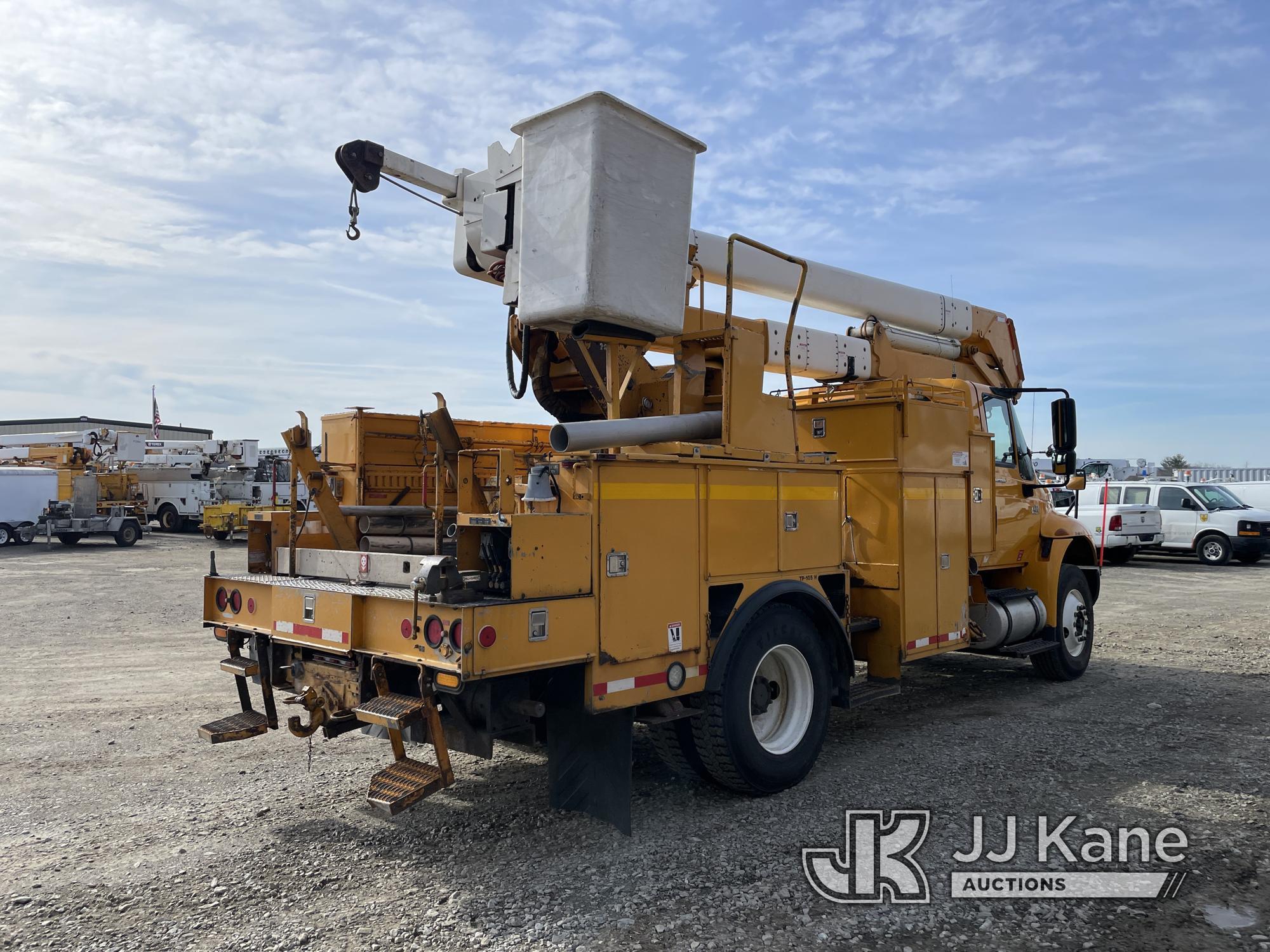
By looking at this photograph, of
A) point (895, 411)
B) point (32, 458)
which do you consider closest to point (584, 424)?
point (895, 411)

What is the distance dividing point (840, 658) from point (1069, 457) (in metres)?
3.42

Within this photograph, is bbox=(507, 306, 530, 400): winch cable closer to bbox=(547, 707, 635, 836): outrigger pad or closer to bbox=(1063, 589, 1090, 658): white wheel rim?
bbox=(547, 707, 635, 836): outrigger pad

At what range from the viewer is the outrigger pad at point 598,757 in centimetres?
457

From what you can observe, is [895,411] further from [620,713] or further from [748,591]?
[620,713]

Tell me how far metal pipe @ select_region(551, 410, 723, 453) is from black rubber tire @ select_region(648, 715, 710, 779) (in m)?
1.57

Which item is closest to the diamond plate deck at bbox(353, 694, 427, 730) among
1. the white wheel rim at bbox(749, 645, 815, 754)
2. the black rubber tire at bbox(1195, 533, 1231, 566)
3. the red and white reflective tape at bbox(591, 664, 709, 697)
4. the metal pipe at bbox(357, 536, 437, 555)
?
the red and white reflective tape at bbox(591, 664, 709, 697)

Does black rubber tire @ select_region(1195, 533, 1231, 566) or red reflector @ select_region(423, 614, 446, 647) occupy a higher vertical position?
red reflector @ select_region(423, 614, 446, 647)

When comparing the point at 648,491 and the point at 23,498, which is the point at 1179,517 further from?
the point at 23,498

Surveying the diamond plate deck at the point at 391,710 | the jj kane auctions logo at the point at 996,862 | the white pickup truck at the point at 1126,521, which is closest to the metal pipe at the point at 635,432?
the diamond plate deck at the point at 391,710

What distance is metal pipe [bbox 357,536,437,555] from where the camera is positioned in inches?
211

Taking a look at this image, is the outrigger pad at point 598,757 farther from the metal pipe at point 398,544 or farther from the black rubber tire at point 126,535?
the black rubber tire at point 126,535

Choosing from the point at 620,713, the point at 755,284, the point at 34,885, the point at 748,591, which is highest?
the point at 755,284

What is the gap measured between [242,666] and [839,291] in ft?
17.5

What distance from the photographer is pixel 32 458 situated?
3328 cm
